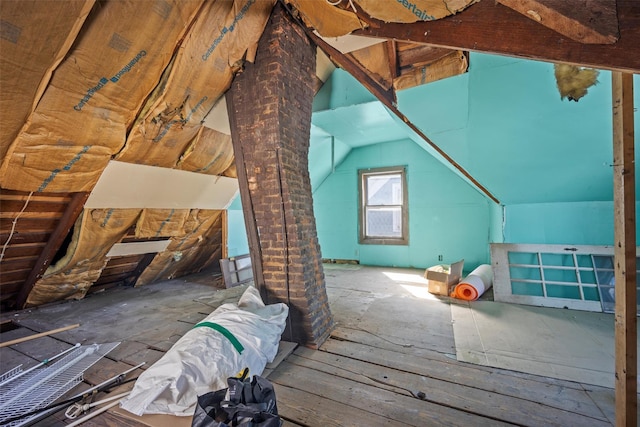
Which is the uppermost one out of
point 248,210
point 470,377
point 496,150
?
point 496,150

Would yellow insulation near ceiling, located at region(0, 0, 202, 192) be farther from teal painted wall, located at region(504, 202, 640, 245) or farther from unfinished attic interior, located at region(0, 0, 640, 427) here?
teal painted wall, located at region(504, 202, 640, 245)

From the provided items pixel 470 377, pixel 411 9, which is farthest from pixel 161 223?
pixel 470 377

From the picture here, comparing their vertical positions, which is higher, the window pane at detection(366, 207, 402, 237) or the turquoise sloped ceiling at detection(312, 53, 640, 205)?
the turquoise sloped ceiling at detection(312, 53, 640, 205)

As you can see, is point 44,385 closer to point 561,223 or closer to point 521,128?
point 521,128

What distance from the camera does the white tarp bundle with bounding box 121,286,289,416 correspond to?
133 centimetres

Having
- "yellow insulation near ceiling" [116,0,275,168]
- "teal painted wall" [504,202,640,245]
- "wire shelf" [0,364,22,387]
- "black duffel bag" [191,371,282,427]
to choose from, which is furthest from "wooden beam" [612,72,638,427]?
"wire shelf" [0,364,22,387]

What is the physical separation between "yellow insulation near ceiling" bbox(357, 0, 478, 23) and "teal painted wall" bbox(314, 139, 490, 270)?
13.4ft

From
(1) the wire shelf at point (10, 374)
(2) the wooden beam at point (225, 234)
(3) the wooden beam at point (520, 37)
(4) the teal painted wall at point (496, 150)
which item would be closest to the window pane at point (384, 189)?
(4) the teal painted wall at point (496, 150)

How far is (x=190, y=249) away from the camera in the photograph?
435 cm

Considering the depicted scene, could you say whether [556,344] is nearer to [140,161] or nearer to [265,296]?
[265,296]

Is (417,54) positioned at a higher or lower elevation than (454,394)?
higher

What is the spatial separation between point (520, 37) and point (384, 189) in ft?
14.7

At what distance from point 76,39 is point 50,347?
2.43 m

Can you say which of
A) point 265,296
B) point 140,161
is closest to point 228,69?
point 140,161
